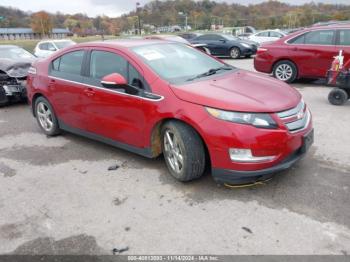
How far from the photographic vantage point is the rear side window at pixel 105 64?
4199 mm

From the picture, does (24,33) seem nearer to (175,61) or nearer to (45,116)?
(45,116)

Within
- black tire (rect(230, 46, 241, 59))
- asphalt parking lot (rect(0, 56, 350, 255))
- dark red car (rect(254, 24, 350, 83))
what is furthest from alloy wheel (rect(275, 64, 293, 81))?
black tire (rect(230, 46, 241, 59))

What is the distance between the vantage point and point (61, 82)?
16.5 ft

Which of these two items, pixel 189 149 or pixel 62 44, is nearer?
pixel 189 149

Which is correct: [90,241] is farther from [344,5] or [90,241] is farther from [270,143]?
[344,5]

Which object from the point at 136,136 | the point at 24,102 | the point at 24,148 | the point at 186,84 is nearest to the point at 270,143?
the point at 186,84

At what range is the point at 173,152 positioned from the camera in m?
3.79

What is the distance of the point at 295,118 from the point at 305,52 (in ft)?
20.2

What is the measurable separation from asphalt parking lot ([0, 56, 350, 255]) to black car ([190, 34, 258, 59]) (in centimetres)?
1354

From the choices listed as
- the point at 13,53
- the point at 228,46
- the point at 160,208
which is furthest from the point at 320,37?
the point at 228,46

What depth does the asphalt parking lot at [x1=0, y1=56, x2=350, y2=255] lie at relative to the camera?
2824mm

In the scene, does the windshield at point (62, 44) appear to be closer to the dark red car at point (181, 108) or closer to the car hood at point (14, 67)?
the car hood at point (14, 67)

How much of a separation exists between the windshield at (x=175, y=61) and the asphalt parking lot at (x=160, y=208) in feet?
3.97

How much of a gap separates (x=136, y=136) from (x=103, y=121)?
0.64 m
